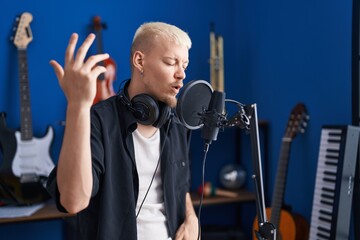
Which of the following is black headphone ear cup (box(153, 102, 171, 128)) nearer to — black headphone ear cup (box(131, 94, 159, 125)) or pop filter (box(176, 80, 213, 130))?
black headphone ear cup (box(131, 94, 159, 125))

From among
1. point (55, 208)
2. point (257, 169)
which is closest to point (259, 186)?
point (257, 169)

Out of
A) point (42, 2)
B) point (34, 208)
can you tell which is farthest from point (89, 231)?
point (42, 2)

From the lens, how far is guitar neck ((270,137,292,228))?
2463 mm

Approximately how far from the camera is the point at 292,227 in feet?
7.94

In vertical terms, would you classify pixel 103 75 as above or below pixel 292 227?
above

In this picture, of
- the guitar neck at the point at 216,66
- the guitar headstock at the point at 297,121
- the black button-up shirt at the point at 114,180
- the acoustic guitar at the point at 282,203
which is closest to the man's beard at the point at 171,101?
the black button-up shirt at the point at 114,180

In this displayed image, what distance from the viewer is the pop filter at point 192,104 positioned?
1.15m

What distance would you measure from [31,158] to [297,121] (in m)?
1.64

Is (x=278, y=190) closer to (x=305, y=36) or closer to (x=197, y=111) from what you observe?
(x=305, y=36)

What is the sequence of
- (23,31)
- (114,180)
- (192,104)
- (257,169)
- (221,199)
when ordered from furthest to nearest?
(221,199) → (23,31) → (114,180) → (192,104) → (257,169)

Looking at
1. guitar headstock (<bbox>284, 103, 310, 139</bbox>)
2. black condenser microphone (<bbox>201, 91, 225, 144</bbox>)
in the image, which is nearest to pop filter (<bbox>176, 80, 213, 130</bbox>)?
black condenser microphone (<bbox>201, 91, 225, 144</bbox>)

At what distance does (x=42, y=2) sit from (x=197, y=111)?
2.11 m

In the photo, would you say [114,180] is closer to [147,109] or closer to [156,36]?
[147,109]

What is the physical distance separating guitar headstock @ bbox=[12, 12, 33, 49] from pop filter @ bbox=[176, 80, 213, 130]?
1.91 metres
